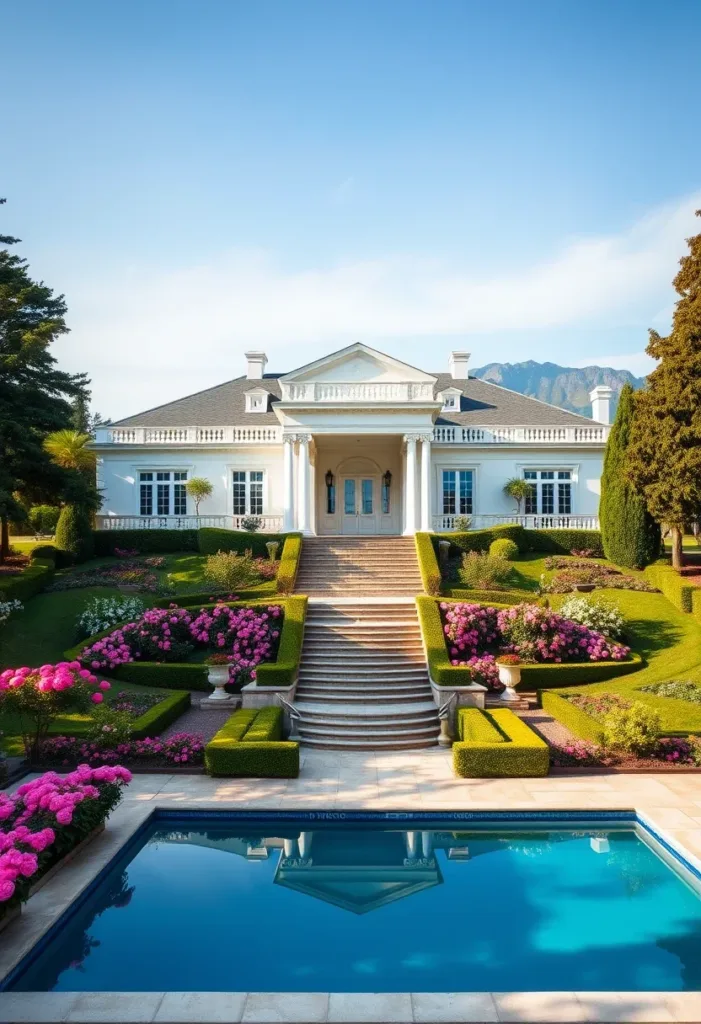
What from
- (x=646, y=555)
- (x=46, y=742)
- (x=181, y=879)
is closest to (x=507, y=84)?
(x=181, y=879)

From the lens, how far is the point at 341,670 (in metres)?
18.4

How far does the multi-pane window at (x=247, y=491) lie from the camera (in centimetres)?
3466

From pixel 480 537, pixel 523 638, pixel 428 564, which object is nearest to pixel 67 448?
pixel 428 564

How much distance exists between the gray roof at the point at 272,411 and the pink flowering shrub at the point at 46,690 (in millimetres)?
24308

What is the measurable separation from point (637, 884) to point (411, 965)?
12.3 ft

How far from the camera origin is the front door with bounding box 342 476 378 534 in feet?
116

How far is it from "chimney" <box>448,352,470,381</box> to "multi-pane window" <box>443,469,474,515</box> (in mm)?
8838

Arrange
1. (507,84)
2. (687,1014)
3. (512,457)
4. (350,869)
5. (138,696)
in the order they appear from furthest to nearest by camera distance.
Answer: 1. (512,457)
2. (138,696)
3. (507,84)
4. (350,869)
5. (687,1014)

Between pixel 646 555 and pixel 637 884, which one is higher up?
pixel 646 555

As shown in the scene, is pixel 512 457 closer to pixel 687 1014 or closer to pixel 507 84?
pixel 507 84

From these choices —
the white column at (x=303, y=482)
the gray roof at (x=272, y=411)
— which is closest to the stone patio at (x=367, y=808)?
the white column at (x=303, y=482)

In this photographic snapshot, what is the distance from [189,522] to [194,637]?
548 inches

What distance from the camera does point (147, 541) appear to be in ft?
102

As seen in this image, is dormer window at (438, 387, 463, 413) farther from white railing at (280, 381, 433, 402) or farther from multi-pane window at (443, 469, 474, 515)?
white railing at (280, 381, 433, 402)
